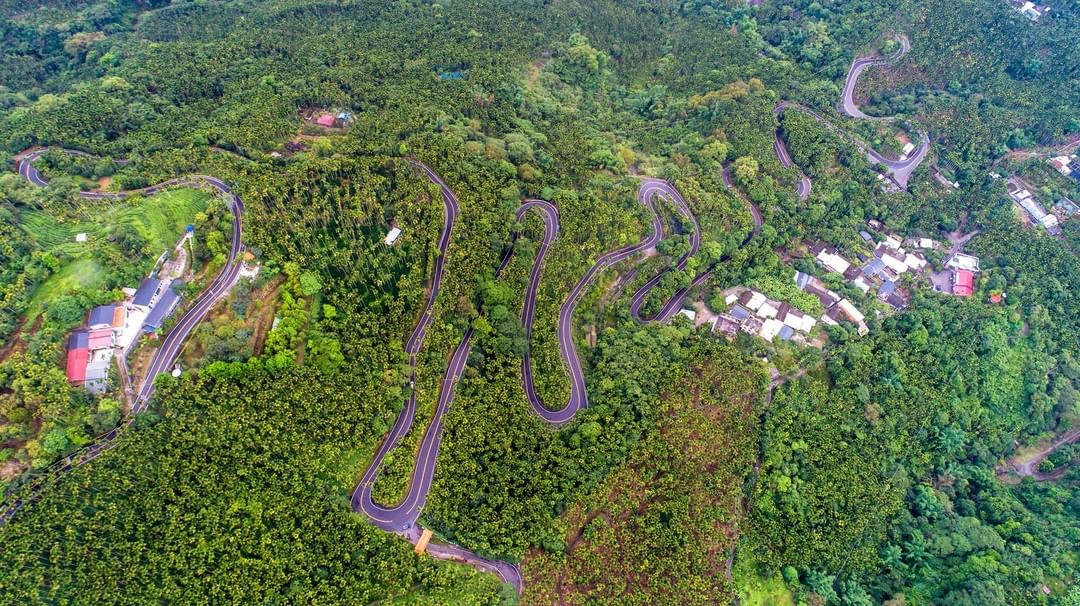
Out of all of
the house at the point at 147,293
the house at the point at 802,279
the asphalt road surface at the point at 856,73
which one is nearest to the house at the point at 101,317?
the house at the point at 147,293

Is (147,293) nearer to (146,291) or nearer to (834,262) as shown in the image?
(146,291)

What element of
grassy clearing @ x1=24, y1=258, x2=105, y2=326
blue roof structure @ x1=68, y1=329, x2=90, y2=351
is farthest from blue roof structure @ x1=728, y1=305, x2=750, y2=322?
grassy clearing @ x1=24, y1=258, x2=105, y2=326

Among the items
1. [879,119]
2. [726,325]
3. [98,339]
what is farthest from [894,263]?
[98,339]

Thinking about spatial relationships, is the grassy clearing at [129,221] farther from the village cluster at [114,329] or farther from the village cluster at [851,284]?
the village cluster at [851,284]

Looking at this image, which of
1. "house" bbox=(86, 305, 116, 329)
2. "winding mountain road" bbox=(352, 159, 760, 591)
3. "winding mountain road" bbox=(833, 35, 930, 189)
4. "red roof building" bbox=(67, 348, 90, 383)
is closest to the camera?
"red roof building" bbox=(67, 348, 90, 383)

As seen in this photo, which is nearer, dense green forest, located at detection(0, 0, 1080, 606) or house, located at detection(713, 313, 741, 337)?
dense green forest, located at detection(0, 0, 1080, 606)

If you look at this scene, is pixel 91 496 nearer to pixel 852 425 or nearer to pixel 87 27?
pixel 852 425

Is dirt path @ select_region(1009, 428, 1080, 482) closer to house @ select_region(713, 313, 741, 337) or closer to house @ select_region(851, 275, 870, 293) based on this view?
house @ select_region(851, 275, 870, 293)
